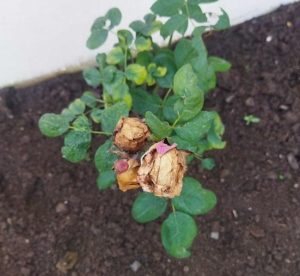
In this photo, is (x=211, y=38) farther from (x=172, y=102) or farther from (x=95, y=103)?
(x=172, y=102)

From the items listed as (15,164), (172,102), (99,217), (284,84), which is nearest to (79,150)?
(172,102)

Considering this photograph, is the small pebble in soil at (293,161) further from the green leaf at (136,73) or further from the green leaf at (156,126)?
the green leaf at (156,126)

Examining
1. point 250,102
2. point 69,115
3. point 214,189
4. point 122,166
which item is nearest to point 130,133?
point 122,166

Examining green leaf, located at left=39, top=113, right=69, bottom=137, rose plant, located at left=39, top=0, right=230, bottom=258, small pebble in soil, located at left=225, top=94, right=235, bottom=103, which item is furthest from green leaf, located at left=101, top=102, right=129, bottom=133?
small pebble in soil, located at left=225, top=94, right=235, bottom=103

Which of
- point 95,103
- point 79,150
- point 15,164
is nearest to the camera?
point 79,150

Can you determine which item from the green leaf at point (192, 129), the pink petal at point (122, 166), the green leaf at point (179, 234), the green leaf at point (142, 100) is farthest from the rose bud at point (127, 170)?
the green leaf at point (142, 100)
